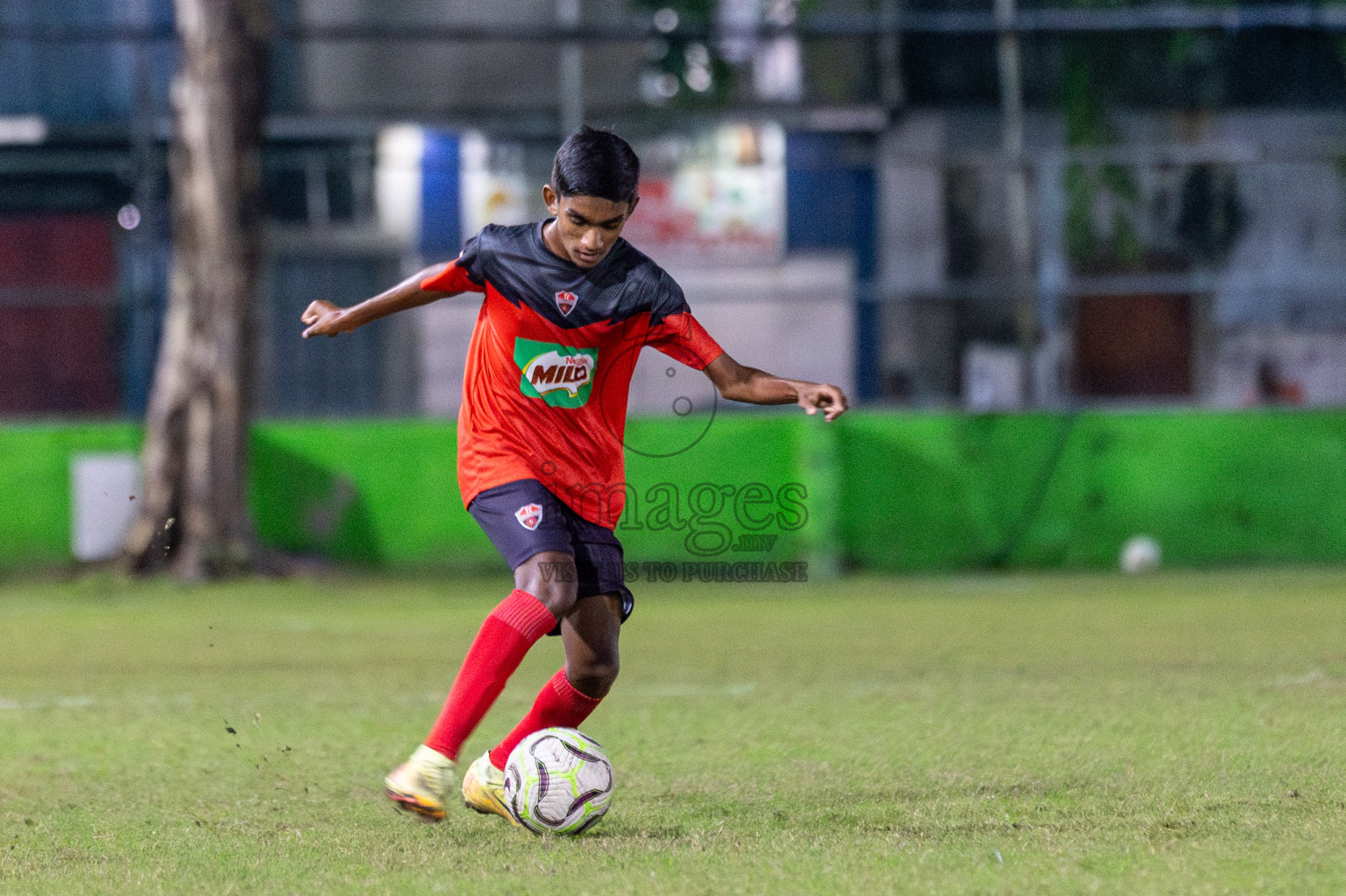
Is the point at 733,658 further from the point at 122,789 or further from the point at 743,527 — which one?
the point at 743,527

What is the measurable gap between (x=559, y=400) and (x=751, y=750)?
169 centimetres

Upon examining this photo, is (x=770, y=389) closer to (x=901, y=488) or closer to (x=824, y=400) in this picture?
(x=824, y=400)

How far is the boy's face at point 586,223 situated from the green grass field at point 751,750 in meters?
1.42

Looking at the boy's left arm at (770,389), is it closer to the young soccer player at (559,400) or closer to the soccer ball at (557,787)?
the young soccer player at (559,400)

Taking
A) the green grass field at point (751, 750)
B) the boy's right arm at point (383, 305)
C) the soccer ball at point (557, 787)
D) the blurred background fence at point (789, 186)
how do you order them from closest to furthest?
1. the green grass field at point (751, 750)
2. the soccer ball at point (557, 787)
3. the boy's right arm at point (383, 305)
4. the blurred background fence at point (789, 186)

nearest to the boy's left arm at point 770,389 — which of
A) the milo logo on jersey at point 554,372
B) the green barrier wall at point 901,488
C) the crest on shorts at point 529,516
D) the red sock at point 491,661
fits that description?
the milo logo on jersey at point 554,372

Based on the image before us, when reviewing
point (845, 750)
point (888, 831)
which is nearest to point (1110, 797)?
point (888, 831)

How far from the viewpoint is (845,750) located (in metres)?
5.91

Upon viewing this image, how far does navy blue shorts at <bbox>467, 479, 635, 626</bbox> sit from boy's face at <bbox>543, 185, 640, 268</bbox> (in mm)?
583

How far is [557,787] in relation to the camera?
4.55m

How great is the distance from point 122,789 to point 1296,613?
23.5 feet

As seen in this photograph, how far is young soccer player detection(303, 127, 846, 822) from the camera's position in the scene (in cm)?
459

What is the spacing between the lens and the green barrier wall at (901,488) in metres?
13.4

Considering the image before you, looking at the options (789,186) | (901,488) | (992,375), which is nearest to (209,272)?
(901,488)
